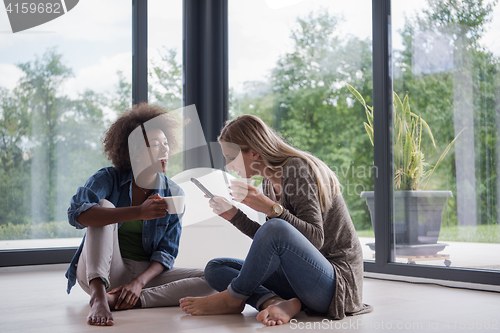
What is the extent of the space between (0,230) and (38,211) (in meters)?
0.26

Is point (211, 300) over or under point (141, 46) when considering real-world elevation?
under

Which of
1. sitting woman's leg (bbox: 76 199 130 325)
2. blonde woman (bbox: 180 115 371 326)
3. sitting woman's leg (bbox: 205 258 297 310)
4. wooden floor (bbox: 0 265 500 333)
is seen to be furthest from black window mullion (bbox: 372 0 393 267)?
sitting woman's leg (bbox: 76 199 130 325)

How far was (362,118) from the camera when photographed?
286cm

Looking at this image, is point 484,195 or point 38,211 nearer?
point 484,195

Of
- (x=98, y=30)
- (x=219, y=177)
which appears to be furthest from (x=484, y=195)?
(x=98, y=30)

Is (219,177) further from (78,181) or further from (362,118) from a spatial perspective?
(78,181)

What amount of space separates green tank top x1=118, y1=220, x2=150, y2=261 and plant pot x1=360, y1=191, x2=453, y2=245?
142 cm

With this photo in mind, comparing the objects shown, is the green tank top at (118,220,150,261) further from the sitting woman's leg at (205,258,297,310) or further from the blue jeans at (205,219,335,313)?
the blue jeans at (205,219,335,313)

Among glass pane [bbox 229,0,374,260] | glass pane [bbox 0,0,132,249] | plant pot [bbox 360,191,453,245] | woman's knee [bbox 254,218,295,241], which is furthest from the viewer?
glass pane [bbox 0,0,132,249]

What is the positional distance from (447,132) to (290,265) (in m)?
1.44

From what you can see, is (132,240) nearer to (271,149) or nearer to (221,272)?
(221,272)

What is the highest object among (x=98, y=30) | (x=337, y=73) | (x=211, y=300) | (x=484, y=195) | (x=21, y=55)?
(x=98, y=30)

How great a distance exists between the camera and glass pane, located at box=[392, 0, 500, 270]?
2262mm

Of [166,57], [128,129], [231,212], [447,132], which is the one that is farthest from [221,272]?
[166,57]
